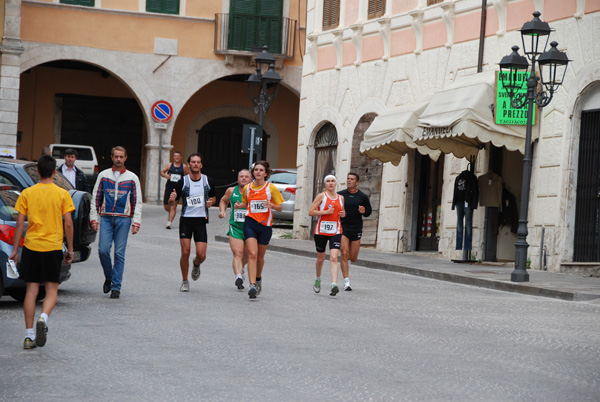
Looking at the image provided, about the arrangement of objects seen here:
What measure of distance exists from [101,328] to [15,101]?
85.5 feet

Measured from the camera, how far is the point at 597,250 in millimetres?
19922

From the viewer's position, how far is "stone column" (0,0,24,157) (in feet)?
116

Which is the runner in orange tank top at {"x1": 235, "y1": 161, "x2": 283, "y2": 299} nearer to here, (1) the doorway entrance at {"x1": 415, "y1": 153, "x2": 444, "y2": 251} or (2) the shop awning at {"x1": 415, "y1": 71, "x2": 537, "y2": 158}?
(2) the shop awning at {"x1": 415, "y1": 71, "x2": 537, "y2": 158}

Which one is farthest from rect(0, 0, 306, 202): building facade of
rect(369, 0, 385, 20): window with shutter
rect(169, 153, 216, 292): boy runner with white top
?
rect(169, 153, 216, 292): boy runner with white top

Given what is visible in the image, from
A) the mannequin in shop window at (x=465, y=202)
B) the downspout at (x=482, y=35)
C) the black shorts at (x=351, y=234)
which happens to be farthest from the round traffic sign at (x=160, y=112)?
the black shorts at (x=351, y=234)

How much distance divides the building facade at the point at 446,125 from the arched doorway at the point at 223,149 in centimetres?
1103

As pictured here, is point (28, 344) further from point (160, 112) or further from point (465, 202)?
point (160, 112)

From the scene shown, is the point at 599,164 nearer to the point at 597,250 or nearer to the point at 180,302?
the point at 597,250

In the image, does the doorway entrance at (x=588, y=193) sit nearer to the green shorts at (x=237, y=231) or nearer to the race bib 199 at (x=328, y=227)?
the race bib 199 at (x=328, y=227)

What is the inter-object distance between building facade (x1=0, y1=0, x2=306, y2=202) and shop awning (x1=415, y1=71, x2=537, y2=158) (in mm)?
16869

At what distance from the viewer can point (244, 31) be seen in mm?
38969

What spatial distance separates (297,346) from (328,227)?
613cm

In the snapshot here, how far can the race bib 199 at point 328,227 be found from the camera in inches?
630

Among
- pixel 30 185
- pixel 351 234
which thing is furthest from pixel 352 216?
pixel 30 185
